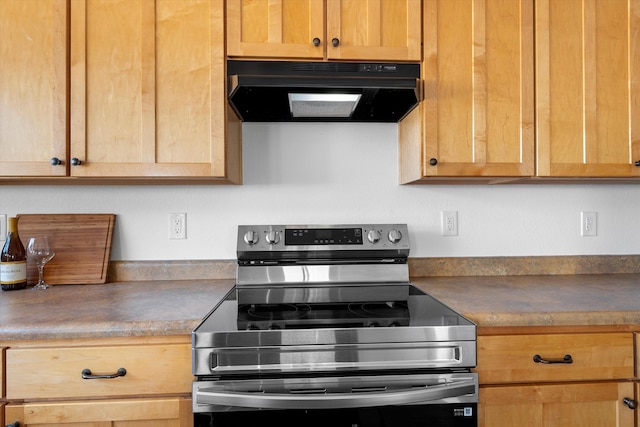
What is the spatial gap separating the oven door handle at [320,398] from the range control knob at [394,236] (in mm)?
661

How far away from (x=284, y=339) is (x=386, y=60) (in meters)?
1.03

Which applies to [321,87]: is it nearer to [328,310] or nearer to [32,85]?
[328,310]

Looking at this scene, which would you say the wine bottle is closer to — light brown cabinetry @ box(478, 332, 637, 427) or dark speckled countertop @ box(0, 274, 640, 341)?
dark speckled countertop @ box(0, 274, 640, 341)

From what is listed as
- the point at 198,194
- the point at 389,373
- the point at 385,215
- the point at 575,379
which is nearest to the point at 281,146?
the point at 198,194

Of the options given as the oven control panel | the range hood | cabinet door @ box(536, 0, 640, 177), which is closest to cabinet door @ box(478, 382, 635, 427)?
the oven control panel

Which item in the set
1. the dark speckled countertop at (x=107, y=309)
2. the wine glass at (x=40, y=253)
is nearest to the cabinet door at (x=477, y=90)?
the dark speckled countertop at (x=107, y=309)

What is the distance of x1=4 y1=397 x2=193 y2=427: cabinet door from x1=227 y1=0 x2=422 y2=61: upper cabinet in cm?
115

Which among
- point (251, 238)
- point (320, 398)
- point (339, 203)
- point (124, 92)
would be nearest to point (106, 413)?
point (320, 398)

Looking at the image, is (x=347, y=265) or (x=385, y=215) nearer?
(x=347, y=265)

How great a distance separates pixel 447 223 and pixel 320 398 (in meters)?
1.06

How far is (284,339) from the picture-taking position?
99cm

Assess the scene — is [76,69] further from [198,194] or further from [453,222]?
[453,222]

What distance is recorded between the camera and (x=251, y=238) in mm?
1514

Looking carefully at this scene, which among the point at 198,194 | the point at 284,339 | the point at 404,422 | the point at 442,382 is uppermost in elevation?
the point at 198,194
